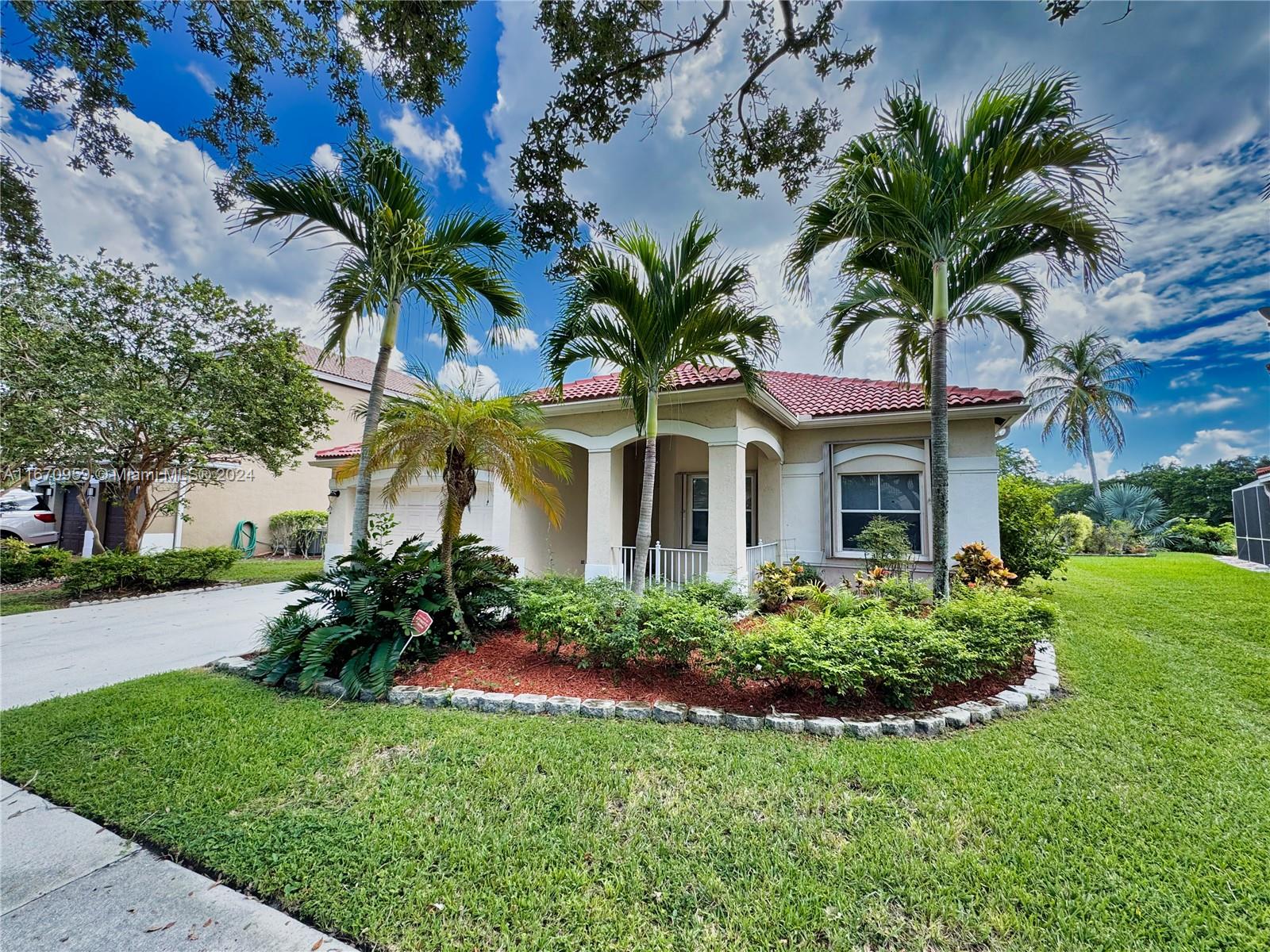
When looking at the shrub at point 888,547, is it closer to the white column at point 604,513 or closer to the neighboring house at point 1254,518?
the white column at point 604,513

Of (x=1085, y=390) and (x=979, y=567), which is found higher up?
(x=1085, y=390)

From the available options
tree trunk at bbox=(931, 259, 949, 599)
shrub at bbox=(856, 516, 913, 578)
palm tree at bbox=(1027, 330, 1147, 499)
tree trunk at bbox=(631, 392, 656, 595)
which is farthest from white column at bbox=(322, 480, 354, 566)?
palm tree at bbox=(1027, 330, 1147, 499)

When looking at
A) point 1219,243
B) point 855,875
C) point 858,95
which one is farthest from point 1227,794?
point 1219,243

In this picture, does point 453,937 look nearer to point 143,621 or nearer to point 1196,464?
→ point 143,621

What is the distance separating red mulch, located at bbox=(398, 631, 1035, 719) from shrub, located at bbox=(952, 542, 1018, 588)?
7.00 ft

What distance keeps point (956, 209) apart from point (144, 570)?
17862mm

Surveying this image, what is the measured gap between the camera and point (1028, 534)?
10.2m

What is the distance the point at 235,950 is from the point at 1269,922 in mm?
4962

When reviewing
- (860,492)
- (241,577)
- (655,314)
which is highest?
(655,314)

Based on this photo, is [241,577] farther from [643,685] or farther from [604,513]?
[643,685]

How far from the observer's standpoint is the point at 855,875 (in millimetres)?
2684

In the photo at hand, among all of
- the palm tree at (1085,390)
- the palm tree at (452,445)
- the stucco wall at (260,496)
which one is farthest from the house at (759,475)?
the palm tree at (1085,390)

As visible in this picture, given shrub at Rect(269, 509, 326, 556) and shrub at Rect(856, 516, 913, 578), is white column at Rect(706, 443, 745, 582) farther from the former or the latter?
shrub at Rect(269, 509, 326, 556)

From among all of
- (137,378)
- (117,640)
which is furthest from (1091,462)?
(137,378)
